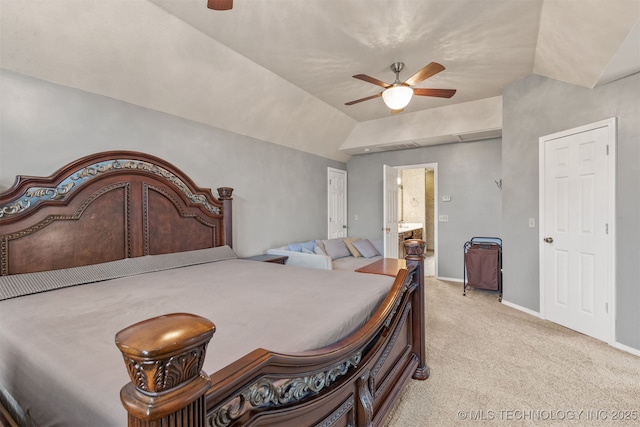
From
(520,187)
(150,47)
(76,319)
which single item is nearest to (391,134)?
(520,187)

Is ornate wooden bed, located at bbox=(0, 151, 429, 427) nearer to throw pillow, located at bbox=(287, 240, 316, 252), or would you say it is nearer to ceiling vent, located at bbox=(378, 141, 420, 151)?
throw pillow, located at bbox=(287, 240, 316, 252)

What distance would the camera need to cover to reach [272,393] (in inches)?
35.8

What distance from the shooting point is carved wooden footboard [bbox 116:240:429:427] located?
498 millimetres

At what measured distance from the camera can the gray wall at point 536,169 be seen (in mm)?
2664

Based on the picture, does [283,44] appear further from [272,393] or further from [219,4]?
[272,393]

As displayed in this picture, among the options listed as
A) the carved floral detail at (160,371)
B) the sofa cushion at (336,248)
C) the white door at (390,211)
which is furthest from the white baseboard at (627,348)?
the carved floral detail at (160,371)

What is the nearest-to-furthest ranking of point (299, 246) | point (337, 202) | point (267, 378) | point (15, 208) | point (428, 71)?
1. point (267, 378)
2. point (15, 208)
3. point (428, 71)
4. point (299, 246)
5. point (337, 202)

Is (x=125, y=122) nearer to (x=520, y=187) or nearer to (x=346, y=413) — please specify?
(x=346, y=413)

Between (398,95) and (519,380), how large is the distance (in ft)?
8.52

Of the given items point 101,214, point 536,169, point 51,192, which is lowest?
point 101,214

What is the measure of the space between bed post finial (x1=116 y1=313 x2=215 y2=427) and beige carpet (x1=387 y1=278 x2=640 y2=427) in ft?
5.77

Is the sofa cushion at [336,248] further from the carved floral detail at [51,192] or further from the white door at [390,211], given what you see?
the carved floral detail at [51,192]

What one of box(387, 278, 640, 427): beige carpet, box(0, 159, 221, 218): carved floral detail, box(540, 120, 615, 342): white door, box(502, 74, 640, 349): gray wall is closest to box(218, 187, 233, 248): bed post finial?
box(0, 159, 221, 218): carved floral detail

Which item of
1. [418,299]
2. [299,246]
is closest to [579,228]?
[418,299]
